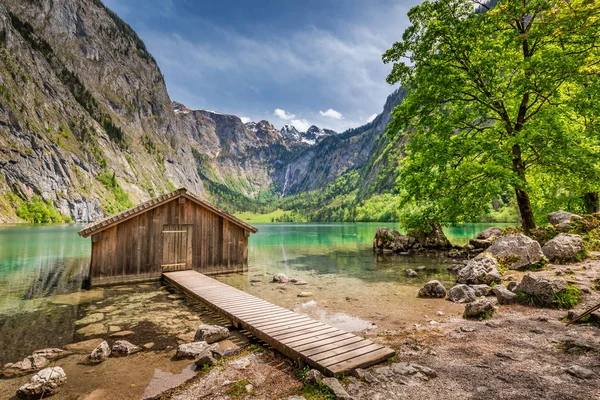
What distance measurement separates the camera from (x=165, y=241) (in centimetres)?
1800

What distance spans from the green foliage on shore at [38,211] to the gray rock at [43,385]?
422 feet

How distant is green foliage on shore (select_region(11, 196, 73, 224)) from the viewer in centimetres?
10475

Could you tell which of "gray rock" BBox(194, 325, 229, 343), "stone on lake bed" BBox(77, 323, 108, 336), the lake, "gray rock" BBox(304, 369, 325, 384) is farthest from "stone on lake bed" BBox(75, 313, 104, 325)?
"gray rock" BBox(304, 369, 325, 384)

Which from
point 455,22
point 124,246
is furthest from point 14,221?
point 455,22

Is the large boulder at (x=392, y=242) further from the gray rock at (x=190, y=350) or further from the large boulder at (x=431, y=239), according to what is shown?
the gray rock at (x=190, y=350)

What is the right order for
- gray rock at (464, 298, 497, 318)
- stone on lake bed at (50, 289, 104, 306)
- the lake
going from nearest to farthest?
gray rock at (464, 298, 497, 318), the lake, stone on lake bed at (50, 289, 104, 306)

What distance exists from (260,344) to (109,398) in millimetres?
3438

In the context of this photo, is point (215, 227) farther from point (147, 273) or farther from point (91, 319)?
point (91, 319)

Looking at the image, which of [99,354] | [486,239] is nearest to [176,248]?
[99,354]

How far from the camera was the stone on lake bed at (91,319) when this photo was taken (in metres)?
10.5

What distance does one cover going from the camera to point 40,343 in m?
8.66

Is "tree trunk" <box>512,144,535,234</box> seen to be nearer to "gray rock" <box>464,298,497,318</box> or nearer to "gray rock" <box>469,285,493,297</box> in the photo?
"gray rock" <box>469,285,493,297</box>

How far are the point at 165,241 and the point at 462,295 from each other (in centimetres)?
1514

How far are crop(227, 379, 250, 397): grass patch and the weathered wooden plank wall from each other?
13.4 metres
